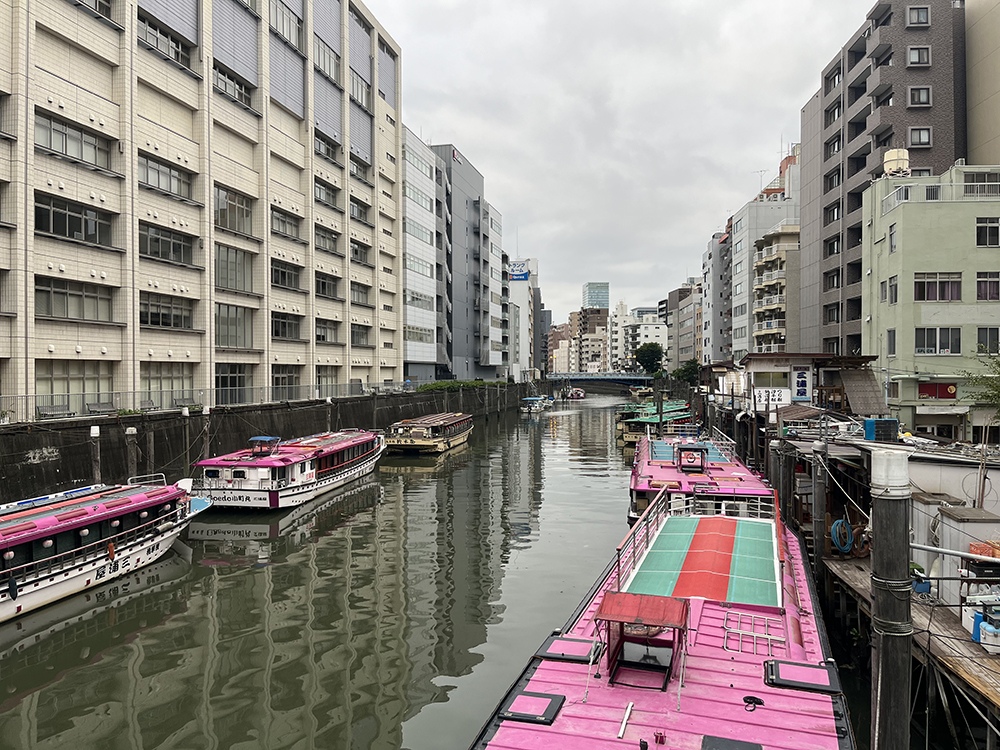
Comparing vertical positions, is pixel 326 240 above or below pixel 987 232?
above

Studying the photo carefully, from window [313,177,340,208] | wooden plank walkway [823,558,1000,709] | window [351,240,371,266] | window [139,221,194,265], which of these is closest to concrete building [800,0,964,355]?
window [351,240,371,266]

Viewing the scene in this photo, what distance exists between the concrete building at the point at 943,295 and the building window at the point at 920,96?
55.1 ft

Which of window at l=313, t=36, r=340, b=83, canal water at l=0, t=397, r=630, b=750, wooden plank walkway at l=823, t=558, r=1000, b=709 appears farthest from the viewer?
window at l=313, t=36, r=340, b=83

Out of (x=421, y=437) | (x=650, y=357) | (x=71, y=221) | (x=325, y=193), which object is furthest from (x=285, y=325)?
(x=650, y=357)

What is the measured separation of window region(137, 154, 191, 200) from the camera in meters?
42.6

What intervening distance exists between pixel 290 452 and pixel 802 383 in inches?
1384

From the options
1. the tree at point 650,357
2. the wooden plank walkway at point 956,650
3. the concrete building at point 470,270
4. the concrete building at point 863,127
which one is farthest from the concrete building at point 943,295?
the tree at point 650,357

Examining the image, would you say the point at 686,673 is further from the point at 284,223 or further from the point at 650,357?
the point at 650,357

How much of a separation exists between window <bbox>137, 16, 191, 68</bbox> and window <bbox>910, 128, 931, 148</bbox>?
60152 millimetres

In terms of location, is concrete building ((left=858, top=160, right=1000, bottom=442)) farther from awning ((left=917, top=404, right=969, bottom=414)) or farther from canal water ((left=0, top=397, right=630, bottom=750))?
canal water ((left=0, top=397, right=630, bottom=750))

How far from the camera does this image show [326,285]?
66688 millimetres

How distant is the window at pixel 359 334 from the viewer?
72.4 meters

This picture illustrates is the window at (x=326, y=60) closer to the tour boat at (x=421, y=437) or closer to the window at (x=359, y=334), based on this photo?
the window at (x=359, y=334)

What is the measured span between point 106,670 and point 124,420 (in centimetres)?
2011
